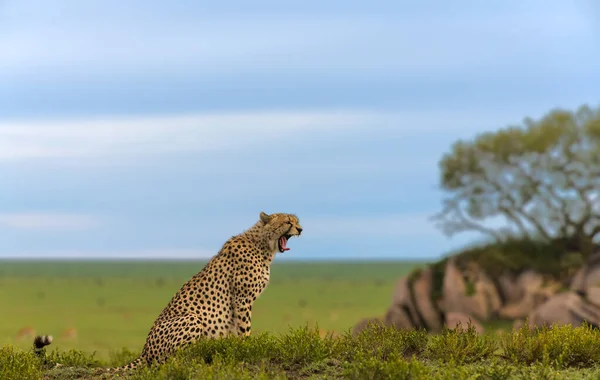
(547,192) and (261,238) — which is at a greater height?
(547,192)

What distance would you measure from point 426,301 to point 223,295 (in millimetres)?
12032

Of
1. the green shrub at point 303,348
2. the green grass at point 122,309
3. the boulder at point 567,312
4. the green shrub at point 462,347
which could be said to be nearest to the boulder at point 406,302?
the boulder at point 567,312

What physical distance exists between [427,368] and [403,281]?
13.3m

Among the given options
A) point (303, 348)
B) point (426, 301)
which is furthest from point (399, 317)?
point (303, 348)

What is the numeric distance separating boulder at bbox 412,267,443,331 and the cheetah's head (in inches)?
446

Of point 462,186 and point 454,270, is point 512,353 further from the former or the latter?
point 462,186

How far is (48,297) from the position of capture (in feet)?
169

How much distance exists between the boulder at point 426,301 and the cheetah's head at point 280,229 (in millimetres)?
11330

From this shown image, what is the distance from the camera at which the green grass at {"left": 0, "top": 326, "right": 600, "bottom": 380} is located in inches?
361

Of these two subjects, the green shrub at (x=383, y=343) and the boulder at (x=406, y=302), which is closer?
the green shrub at (x=383, y=343)

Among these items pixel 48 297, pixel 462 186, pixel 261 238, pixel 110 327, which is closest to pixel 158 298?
pixel 48 297

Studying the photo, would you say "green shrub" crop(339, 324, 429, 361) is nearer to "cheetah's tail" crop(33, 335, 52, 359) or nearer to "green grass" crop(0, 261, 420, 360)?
"cheetah's tail" crop(33, 335, 52, 359)

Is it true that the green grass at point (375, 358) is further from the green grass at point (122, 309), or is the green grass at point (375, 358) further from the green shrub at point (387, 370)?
the green grass at point (122, 309)

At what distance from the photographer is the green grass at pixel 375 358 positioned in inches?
361
